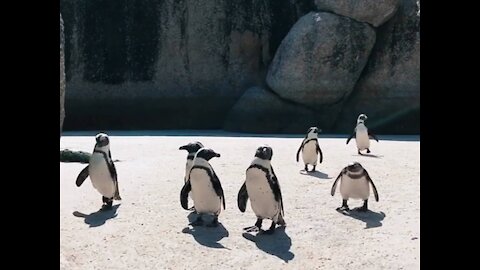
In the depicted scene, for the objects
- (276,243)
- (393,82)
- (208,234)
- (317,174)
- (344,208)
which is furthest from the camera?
(393,82)

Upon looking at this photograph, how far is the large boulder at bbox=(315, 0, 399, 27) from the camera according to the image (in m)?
15.5

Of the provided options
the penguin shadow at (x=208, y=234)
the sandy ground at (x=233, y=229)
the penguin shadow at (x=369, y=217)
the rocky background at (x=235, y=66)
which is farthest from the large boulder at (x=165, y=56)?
the penguin shadow at (x=208, y=234)

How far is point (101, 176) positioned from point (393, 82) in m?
11.8

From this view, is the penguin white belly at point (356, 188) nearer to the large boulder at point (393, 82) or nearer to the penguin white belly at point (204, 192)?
the penguin white belly at point (204, 192)

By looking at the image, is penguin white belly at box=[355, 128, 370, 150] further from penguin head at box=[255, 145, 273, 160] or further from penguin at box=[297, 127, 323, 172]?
penguin head at box=[255, 145, 273, 160]

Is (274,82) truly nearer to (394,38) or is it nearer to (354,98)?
(354,98)

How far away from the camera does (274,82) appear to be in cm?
1598

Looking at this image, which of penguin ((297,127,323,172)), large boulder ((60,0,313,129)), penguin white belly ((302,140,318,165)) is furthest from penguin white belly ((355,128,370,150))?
large boulder ((60,0,313,129))

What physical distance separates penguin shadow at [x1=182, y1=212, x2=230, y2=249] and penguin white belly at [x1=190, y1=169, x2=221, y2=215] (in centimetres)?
13

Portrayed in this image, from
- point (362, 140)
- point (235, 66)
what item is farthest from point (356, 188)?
point (235, 66)

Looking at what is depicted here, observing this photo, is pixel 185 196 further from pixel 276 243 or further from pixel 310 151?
pixel 310 151

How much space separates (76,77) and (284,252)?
13.9 m

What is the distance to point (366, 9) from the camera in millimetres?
15516
